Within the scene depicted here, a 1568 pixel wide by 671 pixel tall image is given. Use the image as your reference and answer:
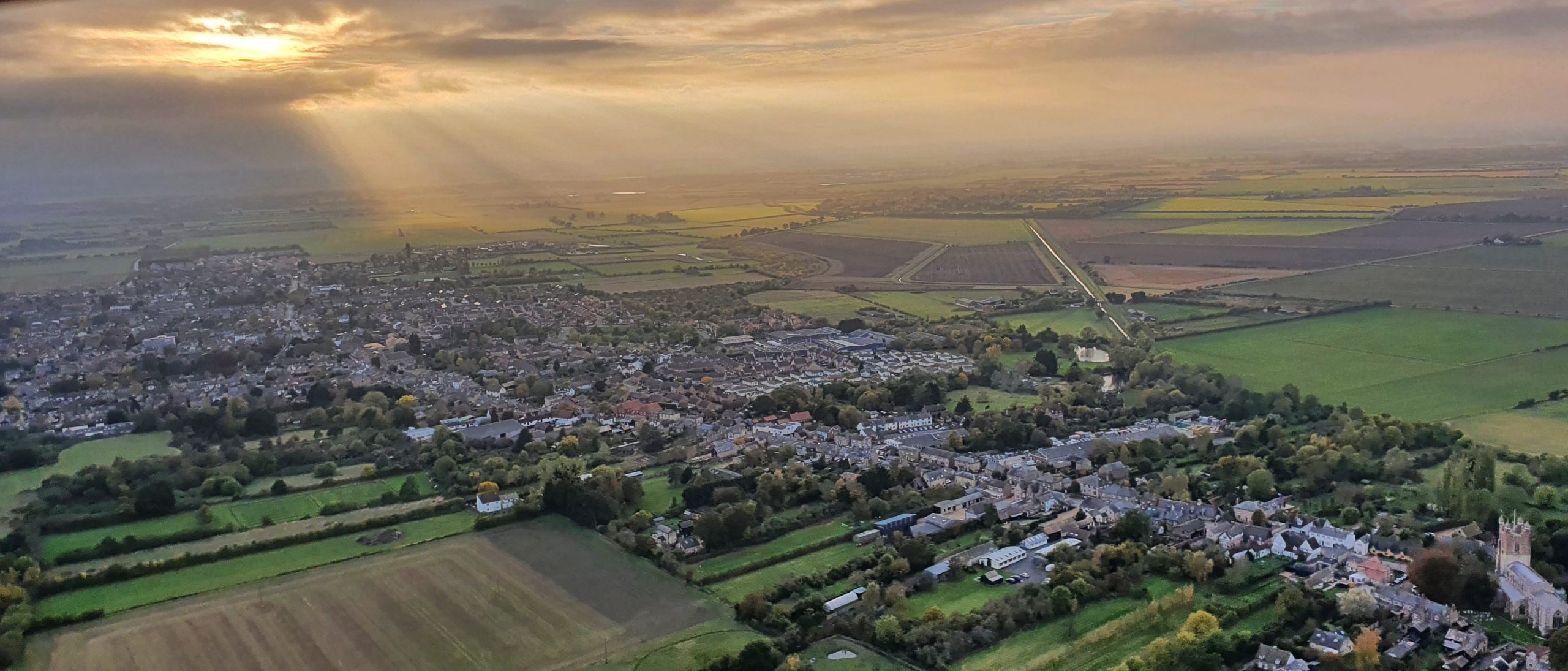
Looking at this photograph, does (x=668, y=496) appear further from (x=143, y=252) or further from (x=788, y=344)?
(x=143, y=252)

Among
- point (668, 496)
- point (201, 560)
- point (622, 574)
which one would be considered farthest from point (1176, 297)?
point (201, 560)

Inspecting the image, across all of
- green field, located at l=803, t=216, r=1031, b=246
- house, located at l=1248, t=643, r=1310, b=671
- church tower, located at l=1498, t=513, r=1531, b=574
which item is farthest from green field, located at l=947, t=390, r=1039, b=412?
green field, located at l=803, t=216, r=1031, b=246

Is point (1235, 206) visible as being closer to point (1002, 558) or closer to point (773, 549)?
point (1002, 558)

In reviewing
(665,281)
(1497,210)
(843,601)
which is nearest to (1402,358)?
(843,601)

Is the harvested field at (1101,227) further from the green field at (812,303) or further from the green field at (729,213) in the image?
the green field at (729,213)

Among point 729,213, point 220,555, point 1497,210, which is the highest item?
point 1497,210
